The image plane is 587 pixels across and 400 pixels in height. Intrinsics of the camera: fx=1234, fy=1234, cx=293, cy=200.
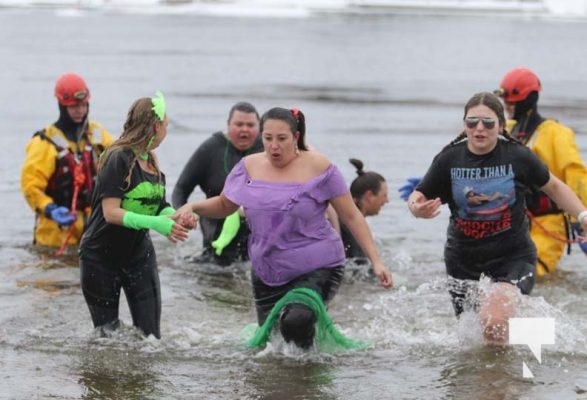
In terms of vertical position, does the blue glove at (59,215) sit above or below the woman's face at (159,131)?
below

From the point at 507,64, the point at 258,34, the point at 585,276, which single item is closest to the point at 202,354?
the point at 585,276

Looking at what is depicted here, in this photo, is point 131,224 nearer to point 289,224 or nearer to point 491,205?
point 289,224

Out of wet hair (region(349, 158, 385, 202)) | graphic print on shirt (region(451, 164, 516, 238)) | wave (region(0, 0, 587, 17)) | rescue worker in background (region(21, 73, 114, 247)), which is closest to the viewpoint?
graphic print on shirt (region(451, 164, 516, 238))

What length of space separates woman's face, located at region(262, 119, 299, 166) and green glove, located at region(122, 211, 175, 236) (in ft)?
2.40

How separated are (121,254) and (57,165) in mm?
3430

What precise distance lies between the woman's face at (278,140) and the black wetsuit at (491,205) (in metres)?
0.91

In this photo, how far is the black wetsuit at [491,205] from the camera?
24.6ft

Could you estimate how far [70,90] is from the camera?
1063 cm

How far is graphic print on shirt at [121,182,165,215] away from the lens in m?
7.54

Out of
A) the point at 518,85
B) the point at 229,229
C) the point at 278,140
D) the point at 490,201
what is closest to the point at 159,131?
the point at 278,140

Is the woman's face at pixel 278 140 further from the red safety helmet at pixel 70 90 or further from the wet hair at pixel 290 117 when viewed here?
the red safety helmet at pixel 70 90

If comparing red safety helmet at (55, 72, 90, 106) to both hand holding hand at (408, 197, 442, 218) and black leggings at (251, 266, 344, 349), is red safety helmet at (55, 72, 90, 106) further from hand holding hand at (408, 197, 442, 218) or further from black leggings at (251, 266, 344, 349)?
hand holding hand at (408, 197, 442, 218)

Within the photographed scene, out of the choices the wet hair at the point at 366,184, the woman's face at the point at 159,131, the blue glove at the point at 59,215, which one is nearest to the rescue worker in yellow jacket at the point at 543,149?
the wet hair at the point at 366,184

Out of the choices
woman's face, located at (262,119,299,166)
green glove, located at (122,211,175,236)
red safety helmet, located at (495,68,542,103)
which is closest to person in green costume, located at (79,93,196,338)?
green glove, located at (122,211,175,236)
